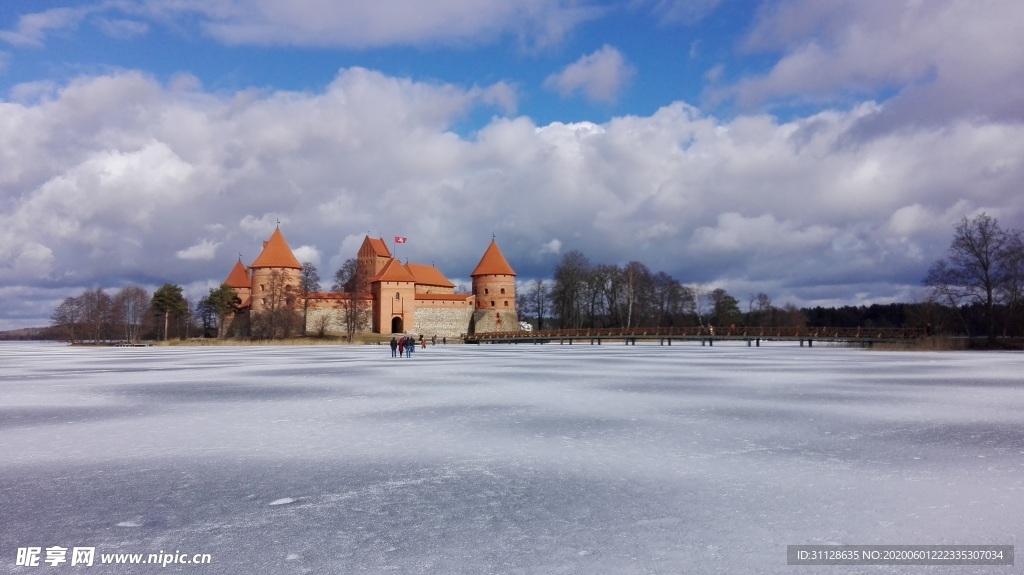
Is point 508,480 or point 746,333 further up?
point 746,333

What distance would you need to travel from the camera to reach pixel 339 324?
206 feet

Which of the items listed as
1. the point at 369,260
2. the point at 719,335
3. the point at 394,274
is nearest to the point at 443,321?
the point at 394,274

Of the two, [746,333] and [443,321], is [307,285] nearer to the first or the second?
[443,321]

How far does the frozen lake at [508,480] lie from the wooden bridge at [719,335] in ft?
98.9

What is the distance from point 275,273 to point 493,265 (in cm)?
1973

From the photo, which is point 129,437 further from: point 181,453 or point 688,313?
point 688,313

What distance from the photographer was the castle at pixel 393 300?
61594 millimetres

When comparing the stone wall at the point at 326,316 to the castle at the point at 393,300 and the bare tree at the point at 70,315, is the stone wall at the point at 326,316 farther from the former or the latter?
the bare tree at the point at 70,315

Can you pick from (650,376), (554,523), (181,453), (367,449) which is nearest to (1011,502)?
(554,523)

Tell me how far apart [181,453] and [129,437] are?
1.30 metres

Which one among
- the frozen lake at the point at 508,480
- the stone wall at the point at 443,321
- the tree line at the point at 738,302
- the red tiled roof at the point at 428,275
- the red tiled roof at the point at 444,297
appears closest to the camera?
the frozen lake at the point at 508,480

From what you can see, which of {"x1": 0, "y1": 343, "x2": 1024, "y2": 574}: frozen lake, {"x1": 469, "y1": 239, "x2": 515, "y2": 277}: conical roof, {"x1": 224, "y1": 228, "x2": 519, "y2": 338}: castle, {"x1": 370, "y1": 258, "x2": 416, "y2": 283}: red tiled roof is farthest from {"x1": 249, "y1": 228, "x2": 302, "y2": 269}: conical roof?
{"x1": 0, "y1": 343, "x2": 1024, "y2": 574}: frozen lake

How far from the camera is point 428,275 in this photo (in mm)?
74000

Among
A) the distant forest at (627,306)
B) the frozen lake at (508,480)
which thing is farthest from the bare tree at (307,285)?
the frozen lake at (508,480)
